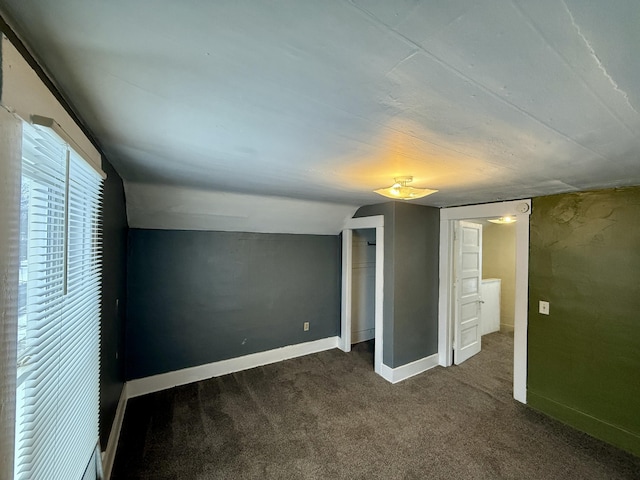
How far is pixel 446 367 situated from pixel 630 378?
1671 millimetres

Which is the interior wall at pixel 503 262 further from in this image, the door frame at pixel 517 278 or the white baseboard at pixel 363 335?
the white baseboard at pixel 363 335

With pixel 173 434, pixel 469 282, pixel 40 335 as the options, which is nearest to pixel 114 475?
pixel 173 434

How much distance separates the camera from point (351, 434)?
228cm

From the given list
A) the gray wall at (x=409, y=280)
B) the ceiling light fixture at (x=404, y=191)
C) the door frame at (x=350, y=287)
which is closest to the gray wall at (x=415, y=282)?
the gray wall at (x=409, y=280)

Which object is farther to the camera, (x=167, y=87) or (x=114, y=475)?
(x=114, y=475)

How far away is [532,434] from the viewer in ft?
7.58

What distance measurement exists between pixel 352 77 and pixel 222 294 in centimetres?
307

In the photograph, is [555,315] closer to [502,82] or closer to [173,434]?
[502,82]

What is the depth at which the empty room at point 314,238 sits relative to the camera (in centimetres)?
66

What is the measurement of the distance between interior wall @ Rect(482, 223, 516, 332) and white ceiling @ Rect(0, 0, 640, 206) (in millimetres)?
3809

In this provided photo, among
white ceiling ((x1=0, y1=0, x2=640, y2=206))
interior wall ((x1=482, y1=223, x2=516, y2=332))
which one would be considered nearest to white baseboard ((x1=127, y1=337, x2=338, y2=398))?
white ceiling ((x1=0, y1=0, x2=640, y2=206))

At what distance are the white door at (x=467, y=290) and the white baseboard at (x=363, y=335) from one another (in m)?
1.34

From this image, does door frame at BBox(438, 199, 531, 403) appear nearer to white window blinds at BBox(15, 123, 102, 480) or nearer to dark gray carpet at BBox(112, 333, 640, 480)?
dark gray carpet at BBox(112, 333, 640, 480)

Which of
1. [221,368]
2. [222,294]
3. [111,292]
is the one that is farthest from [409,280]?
[111,292]
